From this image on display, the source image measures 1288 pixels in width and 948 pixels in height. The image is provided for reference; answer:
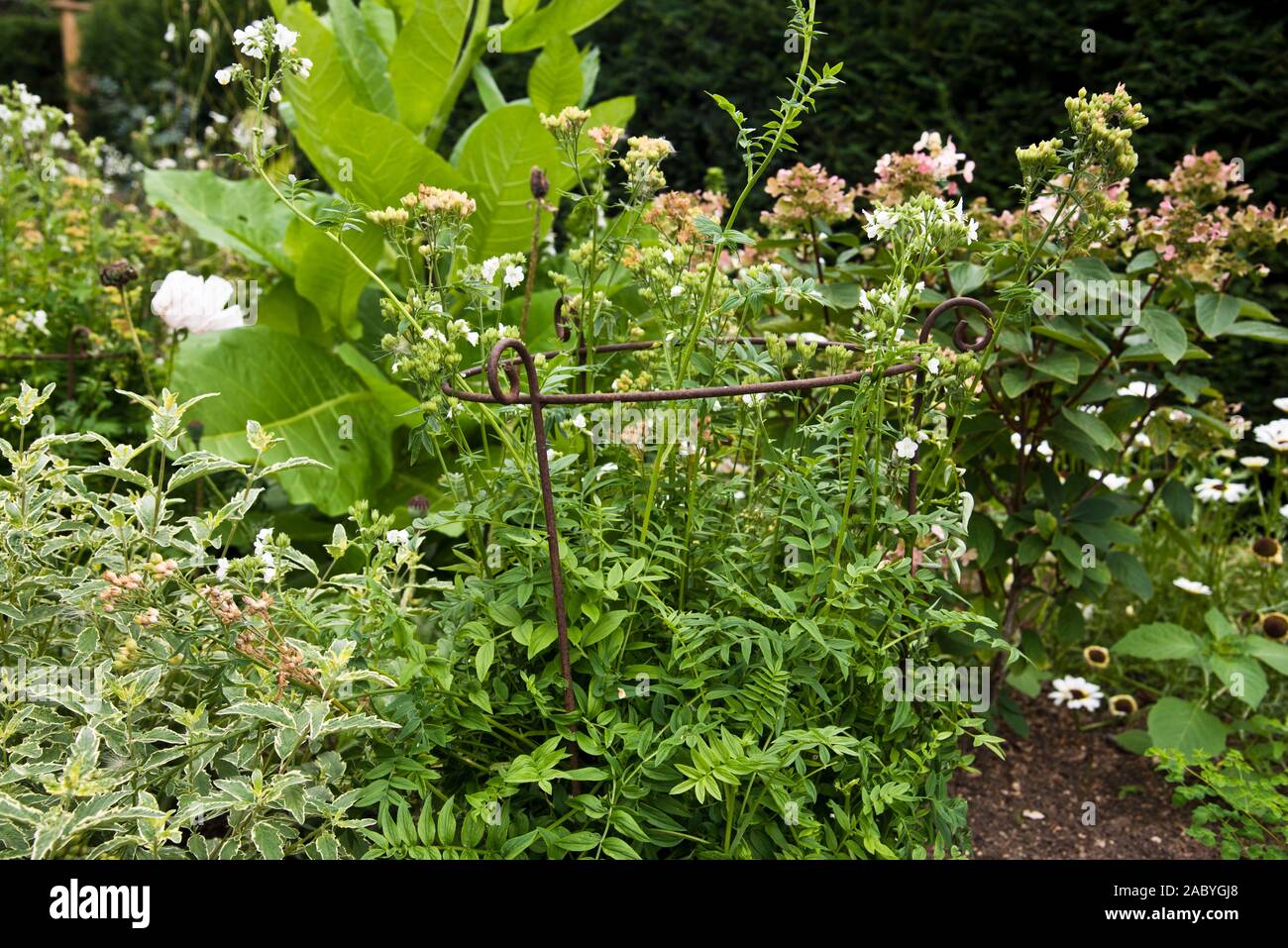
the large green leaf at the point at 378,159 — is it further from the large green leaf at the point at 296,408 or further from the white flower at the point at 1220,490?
the white flower at the point at 1220,490

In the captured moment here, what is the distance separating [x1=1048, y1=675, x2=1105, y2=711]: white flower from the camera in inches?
95.3

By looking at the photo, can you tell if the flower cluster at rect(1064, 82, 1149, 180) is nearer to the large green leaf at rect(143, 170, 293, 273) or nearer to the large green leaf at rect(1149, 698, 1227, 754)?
the large green leaf at rect(1149, 698, 1227, 754)

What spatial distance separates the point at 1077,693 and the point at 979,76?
110 inches

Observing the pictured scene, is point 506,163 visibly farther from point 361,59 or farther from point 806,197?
point 806,197

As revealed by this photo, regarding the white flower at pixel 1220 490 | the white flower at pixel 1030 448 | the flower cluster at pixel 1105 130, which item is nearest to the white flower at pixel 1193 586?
the white flower at pixel 1220 490

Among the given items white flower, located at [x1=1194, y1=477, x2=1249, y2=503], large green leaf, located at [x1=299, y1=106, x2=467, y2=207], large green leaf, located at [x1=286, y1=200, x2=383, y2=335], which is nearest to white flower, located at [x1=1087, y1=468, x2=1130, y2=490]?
white flower, located at [x1=1194, y1=477, x2=1249, y2=503]

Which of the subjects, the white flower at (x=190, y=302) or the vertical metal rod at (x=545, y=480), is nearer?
the vertical metal rod at (x=545, y=480)

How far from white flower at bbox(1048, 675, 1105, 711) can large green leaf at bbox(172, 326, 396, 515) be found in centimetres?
174

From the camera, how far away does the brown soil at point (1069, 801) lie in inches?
82.0

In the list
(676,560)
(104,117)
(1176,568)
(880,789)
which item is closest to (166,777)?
(676,560)

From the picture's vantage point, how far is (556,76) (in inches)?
107

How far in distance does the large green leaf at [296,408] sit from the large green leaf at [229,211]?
32cm

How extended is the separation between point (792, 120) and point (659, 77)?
4.11 m

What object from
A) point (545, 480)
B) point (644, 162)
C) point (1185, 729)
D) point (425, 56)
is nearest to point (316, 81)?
point (425, 56)
